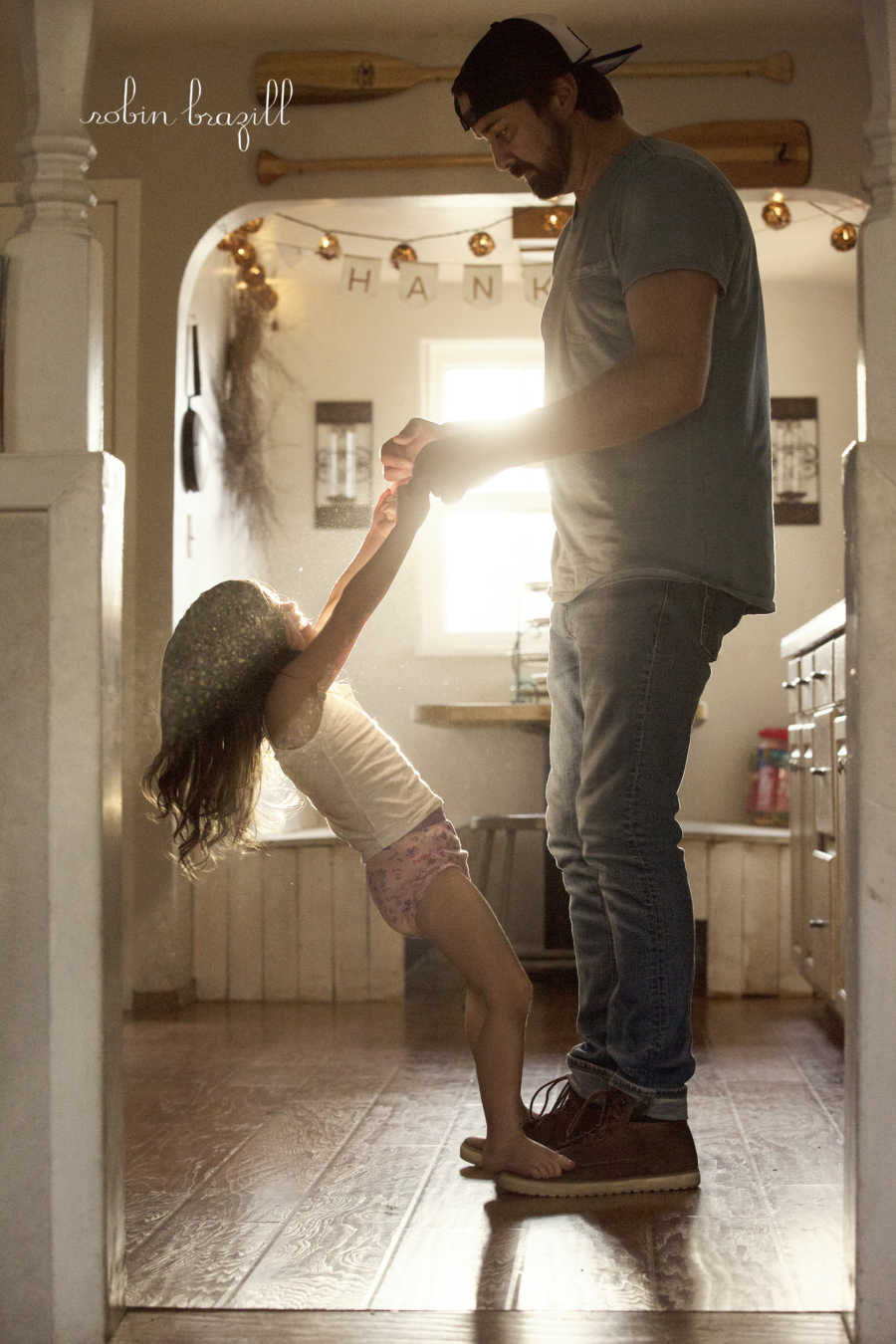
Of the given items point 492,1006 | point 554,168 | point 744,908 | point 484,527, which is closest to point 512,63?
point 554,168

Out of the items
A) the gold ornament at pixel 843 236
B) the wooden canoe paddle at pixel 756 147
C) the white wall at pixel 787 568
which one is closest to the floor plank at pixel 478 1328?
the wooden canoe paddle at pixel 756 147

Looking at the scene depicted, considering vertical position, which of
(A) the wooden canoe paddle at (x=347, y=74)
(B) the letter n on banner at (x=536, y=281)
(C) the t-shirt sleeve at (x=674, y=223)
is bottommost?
(C) the t-shirt sleeve at (x=674, y=223)

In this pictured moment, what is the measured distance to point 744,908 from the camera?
148 inches

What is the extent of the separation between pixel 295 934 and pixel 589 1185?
1.94 metres

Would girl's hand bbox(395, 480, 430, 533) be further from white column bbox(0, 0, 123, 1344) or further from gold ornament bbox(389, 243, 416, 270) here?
gold ornament bbox(389, 243, 416, 270)

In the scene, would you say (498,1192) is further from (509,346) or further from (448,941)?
(509,346)

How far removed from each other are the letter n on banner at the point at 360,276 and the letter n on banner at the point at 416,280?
0.26 ft

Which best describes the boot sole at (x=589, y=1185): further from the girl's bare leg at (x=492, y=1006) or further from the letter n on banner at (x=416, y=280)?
the letter n on banner at (x=416, y=280)

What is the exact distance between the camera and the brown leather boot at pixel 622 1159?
176 cm

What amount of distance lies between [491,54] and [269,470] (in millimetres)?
3052

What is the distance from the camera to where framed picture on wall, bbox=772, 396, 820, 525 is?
208 inches

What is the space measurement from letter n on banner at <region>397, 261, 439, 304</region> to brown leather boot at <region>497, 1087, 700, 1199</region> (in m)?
2.79

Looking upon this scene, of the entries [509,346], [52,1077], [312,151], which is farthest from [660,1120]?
[509,346]

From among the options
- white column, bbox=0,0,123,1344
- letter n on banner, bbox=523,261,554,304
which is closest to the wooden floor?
white column, bbox=0,0,123,1344
